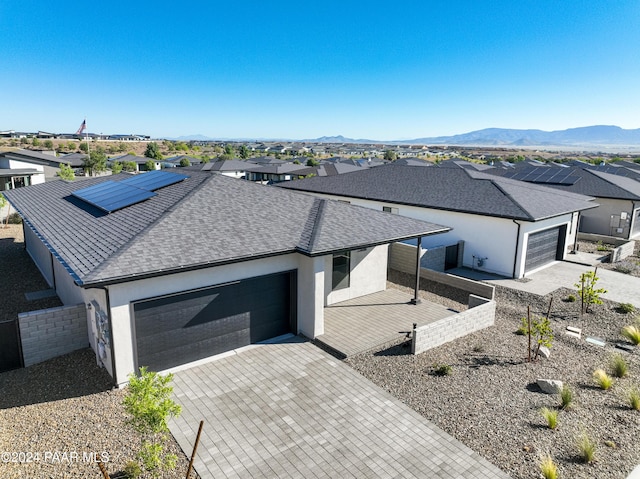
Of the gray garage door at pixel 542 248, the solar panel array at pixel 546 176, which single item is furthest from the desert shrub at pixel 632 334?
the solar panel array at pixel 546 176

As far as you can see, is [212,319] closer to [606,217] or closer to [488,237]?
[488,237]

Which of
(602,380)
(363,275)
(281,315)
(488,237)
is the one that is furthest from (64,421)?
(488,237)

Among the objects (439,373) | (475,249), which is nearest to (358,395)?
(439,373)

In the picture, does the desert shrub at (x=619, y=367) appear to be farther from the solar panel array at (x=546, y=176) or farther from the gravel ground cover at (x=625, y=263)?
the solar panel array at (x=546, y=176)

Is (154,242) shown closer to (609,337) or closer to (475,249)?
(609,337)

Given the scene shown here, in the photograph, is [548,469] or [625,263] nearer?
[548,469]

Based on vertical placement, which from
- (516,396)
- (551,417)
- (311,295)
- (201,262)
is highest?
(201,262)
